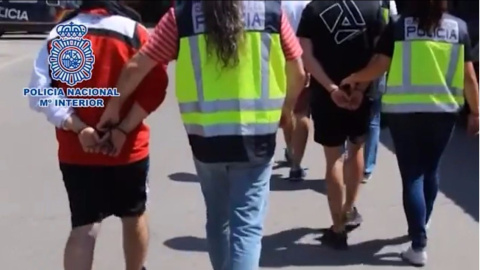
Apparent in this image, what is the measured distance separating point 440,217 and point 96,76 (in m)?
3.25

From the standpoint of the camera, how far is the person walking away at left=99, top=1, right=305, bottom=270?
395cm

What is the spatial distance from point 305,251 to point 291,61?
6.60ft

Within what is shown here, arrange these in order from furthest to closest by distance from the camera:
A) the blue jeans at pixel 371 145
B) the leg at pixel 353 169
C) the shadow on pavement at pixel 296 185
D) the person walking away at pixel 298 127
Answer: the shadow on pavement at pixel 296 185 < the person walking away at pixel 298 127 < the blue jeans at pixel 371 145 < the leg at pixel 353 169

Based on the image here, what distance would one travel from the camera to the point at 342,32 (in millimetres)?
5547

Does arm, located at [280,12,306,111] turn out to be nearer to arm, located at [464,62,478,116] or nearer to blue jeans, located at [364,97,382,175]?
arm, located at [464,62,478,116]

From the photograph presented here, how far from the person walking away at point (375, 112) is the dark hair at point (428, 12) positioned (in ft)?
1.11

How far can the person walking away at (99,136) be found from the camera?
4227mm

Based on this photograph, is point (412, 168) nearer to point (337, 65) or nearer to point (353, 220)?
point (337, 65)

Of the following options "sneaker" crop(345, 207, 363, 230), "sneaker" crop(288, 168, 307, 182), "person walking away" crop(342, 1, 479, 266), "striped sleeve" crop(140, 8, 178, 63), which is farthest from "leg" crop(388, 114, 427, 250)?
"sneaker" crop(288, 168, 307, 182)

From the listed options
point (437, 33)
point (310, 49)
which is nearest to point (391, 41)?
point (437, 33)

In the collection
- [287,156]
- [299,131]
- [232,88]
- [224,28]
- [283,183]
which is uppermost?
[224,28]

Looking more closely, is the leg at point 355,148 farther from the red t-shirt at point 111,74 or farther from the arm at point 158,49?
the arm at point 158,49

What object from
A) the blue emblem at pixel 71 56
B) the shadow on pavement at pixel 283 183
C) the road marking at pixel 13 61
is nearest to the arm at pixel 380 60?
the blue emblem at pixel 71 56

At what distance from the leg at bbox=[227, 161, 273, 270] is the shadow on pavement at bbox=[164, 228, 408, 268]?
1.49 meters
